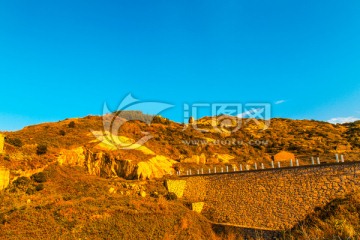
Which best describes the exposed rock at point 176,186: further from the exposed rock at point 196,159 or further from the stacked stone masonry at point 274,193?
the exposed rock at point 196,159

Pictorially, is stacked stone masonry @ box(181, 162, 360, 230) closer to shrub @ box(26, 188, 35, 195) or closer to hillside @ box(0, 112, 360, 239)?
hillside @ box(0, 112, 360, 239)

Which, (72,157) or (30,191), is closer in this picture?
(30,191)

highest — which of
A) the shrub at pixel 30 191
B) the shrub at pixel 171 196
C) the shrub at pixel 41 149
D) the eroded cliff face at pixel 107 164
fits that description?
the shrub at pixel 41 149

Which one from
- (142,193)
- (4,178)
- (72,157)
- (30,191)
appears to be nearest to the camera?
(4,178)

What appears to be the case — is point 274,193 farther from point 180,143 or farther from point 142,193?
point 180,143

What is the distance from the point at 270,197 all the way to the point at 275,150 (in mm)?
35477

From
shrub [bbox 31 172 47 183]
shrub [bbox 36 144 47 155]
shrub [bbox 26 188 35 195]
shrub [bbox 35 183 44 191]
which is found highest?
shrub [bbox 36 144 47 155]

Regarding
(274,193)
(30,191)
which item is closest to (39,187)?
(30,191)

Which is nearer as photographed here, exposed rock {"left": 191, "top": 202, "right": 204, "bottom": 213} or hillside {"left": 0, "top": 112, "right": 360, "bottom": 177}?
exposed rock {"left": 191, "top": 202, "right": 204, "bottom": 213}

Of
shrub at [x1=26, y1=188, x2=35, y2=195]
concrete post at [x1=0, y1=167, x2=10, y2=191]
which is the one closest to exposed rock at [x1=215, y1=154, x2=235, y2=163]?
shrub at [x1=26, y1=188, x2=35, y2=195]

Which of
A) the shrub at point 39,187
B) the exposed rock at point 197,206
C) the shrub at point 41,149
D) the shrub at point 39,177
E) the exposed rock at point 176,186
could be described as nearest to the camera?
the shrub at point 39,187

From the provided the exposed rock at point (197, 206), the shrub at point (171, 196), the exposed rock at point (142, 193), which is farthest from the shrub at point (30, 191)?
the exposed rock at point (197, 206)

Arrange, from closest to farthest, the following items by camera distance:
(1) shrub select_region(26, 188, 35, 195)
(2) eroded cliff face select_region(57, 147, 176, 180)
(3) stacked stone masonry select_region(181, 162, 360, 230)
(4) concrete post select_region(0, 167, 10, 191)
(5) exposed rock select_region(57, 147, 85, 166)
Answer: (3) stacked stone masonry select_region(181, 162, 360, 230)
(4) concrete post select_region(0, 167, 10, 191)
(1) shrub select_region(26, 188, 35, 195)
(5) exposed rock select_region(57, 147, 85, 166)
(2) eroded cliff face select_region(57, 147, 176, 180)

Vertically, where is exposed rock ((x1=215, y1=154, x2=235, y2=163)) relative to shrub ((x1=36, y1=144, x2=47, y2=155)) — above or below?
below
